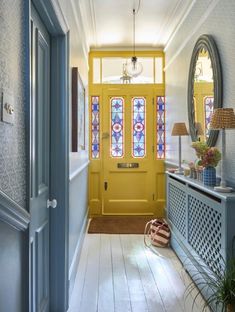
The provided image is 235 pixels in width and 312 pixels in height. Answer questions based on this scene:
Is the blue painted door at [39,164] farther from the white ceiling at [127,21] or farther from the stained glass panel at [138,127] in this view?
the stained glass panel at [138,127]

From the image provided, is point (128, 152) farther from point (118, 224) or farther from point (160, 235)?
point (160, 235)

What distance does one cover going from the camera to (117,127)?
505 centimetres

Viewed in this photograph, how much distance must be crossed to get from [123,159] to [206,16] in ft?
8.95

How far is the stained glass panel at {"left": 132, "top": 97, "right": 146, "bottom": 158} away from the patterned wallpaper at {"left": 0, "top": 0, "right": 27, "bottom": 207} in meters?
3.90

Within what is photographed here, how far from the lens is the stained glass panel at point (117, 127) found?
16.6 ft

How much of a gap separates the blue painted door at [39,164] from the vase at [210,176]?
4.11 ft

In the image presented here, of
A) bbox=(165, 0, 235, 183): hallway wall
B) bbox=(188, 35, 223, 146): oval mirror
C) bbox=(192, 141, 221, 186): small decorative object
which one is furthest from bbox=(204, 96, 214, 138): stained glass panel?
bbox=(192, 141, 221, 186): small decorative object

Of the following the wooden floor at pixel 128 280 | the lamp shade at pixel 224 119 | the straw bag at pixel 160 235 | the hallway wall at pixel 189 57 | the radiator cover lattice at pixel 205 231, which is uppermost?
the hallway wall at pixel 189 57

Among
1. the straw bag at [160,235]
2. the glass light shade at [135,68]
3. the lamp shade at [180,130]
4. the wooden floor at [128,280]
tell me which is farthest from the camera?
the glass light shade at [135,68]

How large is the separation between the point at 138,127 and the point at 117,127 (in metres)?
0.36

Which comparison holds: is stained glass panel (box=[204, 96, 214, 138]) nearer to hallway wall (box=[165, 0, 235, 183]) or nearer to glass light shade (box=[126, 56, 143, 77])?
hallway wall (box=[165, 0, 235, 183])

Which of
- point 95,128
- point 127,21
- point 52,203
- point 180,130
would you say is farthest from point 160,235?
point 127,21

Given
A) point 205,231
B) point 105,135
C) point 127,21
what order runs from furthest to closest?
point 105,135
point 127,21
point 205,231

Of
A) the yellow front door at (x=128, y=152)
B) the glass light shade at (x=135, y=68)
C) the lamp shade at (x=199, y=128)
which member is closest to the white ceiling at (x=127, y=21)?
the glass light shade at (x=135, y=68)
